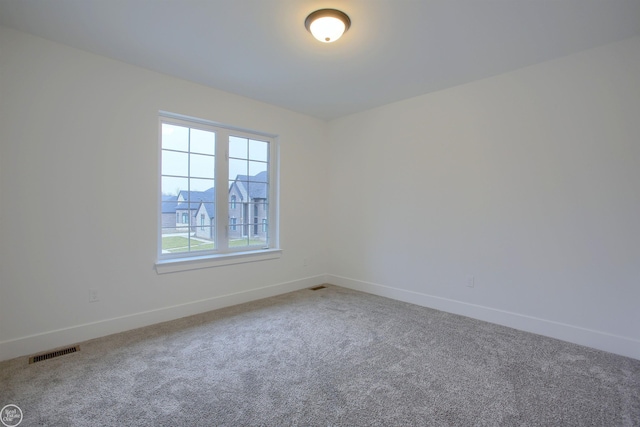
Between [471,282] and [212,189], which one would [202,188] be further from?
[471,282]

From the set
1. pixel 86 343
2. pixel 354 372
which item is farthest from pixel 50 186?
pixel 354 372

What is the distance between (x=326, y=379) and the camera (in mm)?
2086

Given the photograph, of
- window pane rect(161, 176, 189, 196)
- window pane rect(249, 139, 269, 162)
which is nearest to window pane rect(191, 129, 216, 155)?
window pane rect(161, 176, 189, 196)

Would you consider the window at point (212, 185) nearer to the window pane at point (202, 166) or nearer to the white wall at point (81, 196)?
the window pane at point (202, 166)

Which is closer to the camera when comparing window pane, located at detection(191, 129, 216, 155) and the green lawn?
the green lawn

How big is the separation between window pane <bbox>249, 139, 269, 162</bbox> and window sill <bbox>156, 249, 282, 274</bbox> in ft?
4.13

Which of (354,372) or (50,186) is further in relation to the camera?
(50,186)

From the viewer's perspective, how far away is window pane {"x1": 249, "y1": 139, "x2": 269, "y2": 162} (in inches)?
159

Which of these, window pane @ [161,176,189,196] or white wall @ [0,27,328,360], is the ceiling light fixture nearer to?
white wall @ [0,27,328,360]

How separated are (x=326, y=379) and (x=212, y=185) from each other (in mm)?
2525

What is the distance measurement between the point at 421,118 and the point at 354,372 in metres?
2.91

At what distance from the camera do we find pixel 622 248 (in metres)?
2.49

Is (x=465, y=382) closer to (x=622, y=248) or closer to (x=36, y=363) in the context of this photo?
(x=622, y=248)

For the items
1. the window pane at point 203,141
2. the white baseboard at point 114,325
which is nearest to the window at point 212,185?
the window pane at point 203,141
